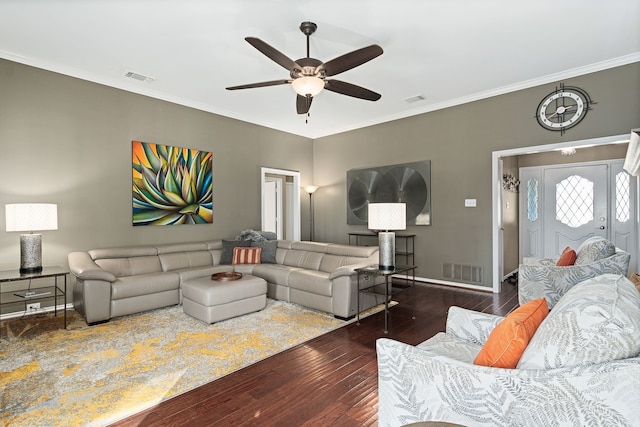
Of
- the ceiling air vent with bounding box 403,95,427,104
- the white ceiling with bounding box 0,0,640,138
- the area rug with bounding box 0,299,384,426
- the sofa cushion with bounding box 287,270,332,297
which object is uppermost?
the white ceiling with bounding box 0,0,640,138

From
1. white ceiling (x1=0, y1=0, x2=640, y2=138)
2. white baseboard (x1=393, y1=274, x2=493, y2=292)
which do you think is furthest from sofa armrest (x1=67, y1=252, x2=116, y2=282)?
white baseboard (x1=393, y1=274, x2=493, y2=292)

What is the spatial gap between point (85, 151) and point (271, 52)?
124 inches

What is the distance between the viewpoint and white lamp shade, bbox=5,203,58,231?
10.9 feet

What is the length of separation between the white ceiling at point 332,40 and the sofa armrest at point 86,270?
7.56 feet

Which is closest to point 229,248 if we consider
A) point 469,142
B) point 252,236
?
point 252,236

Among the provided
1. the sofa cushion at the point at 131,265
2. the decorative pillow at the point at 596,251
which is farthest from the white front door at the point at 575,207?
the sofa cushion at the point at 131,265

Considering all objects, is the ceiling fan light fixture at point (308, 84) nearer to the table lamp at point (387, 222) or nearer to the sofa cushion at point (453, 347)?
the table lamp at point (387, 222)

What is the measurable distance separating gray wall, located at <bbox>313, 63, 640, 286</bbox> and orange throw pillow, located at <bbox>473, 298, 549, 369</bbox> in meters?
3.89

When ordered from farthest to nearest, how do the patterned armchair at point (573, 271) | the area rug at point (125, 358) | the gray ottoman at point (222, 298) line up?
1. the gray ottoman at point (222, 298)
2. the patterned armchair at point (573, 271)
3. the area rug at point (125, 358)

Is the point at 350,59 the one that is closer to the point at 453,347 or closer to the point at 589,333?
the point at 453,347

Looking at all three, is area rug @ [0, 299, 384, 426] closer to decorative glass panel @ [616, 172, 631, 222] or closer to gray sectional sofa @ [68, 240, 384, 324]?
gray sectional sofa @ [68, 240, 384, 324]

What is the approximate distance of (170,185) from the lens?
5.04m

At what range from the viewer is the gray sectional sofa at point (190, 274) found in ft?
11.6

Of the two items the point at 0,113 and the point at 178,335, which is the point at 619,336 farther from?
the point at 0,113
